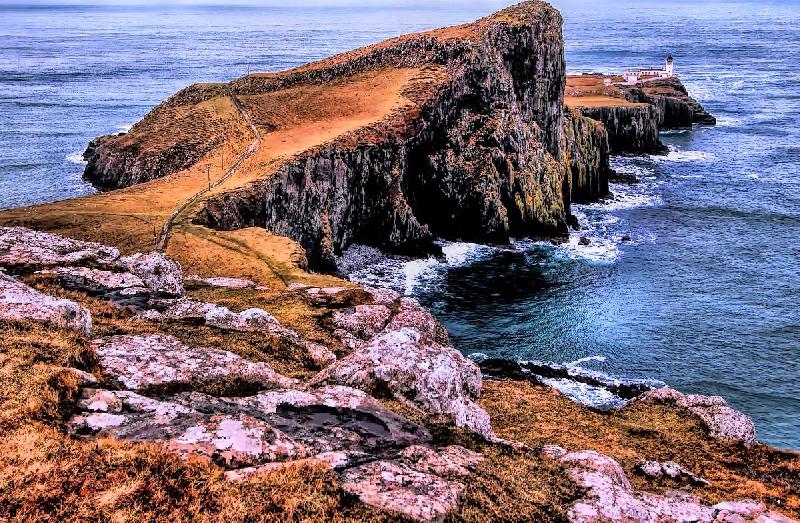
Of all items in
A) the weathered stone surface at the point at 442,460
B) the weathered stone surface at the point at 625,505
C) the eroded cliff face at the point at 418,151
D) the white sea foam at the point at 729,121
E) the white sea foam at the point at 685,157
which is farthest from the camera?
the white sea foam at the point at 729,121

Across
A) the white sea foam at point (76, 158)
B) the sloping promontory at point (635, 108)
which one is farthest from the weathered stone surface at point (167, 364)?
the sloping promontory at point (635, 108)

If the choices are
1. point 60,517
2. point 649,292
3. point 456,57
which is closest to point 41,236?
point 60,517

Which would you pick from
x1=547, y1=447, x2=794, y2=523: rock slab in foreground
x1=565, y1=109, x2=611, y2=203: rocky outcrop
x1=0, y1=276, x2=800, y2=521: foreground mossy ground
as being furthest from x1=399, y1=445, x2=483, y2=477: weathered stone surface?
x1=565, y1=109, x2=611, y2=203: rocky outcrop

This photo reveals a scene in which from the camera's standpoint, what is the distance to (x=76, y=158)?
109 metres

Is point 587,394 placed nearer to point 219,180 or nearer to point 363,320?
point 363,320

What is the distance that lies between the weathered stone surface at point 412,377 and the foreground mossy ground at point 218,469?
154 centimetres

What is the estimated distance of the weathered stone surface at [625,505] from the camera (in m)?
17.8

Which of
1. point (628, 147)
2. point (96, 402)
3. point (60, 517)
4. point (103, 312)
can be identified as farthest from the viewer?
point (628, 147)

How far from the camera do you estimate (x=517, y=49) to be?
96.9 meters

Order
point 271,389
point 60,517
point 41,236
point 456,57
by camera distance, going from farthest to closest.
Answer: point 456,57
point 41,236
point 271,389
point 60,517

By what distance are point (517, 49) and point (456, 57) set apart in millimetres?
10210

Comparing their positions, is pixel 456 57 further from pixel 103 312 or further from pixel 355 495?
pixel 355 495

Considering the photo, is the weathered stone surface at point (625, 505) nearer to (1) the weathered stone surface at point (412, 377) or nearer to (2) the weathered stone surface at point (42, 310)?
(1) the weathered stone surface at point (412, 377)

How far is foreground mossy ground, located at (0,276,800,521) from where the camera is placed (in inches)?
497
